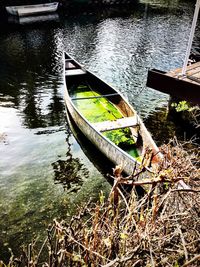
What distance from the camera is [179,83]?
1046 centimetres

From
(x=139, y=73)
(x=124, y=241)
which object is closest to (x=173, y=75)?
(x=139, y=73)

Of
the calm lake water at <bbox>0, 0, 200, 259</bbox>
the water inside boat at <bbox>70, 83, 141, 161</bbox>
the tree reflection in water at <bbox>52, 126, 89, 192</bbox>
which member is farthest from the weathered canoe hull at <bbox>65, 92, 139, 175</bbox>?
the tree reflection in water at <bbox>52, 126, 89, 192</bbox>

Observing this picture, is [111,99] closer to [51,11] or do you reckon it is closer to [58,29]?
[58,29]

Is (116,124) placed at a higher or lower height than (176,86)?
lower

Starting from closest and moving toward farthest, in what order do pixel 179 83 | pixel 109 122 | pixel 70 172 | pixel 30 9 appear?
1. pixel 70 172
2. pixel 109 122
3. pixel 179 83
4. pixel 30 9

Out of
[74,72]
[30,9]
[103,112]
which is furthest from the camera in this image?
[30,9]

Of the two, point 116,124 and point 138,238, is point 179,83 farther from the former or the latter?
point 138,238

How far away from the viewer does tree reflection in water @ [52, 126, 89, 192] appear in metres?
9.22

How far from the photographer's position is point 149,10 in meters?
37.8

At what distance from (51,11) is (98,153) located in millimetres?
29782

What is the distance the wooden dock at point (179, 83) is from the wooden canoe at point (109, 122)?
152 cm

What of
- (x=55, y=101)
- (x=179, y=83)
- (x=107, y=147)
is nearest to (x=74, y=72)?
(x=55, y=101)

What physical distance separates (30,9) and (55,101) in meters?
22.9

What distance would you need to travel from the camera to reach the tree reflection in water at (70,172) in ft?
30.2
